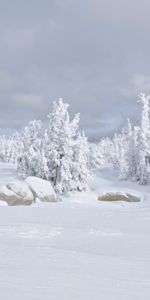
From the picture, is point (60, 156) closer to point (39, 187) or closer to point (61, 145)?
point (61, 145)


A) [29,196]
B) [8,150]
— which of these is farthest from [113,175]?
[8,150]

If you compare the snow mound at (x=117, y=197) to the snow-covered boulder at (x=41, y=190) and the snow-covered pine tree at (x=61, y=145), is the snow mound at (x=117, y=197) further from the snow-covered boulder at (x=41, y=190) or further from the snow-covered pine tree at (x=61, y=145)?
the snow-covered boulder at (x=41, y=190)

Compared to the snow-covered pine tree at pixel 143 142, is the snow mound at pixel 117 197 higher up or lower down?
lower down

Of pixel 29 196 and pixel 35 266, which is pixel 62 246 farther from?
pixel 29 196

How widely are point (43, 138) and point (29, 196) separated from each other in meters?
15.7

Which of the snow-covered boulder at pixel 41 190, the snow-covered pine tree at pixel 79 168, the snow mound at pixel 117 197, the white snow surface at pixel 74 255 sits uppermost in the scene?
the snow-covered pine tree at pixel 79 168

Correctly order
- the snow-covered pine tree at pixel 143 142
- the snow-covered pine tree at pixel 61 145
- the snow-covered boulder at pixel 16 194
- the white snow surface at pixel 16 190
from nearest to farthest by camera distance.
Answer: the snow-covered boulder at pixel 16 194, the white snow surface at pixel 16 190, the snow-covered pine tree at pixel 61 145, the snow-covered pine tree at pixel 143 142

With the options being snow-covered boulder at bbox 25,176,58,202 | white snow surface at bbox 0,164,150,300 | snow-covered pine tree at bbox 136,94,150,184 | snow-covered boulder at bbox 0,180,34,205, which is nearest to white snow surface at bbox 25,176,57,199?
snow-covered boulder at bbox 25,176,58,202

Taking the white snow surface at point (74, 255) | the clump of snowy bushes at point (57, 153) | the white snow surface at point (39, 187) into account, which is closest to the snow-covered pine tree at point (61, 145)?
A: the clump of snowy bushes at point (57, 153)

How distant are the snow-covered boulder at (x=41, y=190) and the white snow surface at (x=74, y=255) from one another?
15.2m

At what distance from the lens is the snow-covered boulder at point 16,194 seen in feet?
101

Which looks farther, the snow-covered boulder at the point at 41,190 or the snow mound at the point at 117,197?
the snow mound at the point at 117,197

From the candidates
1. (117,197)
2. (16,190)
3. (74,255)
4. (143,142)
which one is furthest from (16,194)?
(143,142)

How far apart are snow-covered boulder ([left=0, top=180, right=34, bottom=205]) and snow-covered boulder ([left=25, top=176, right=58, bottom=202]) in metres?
1.87
